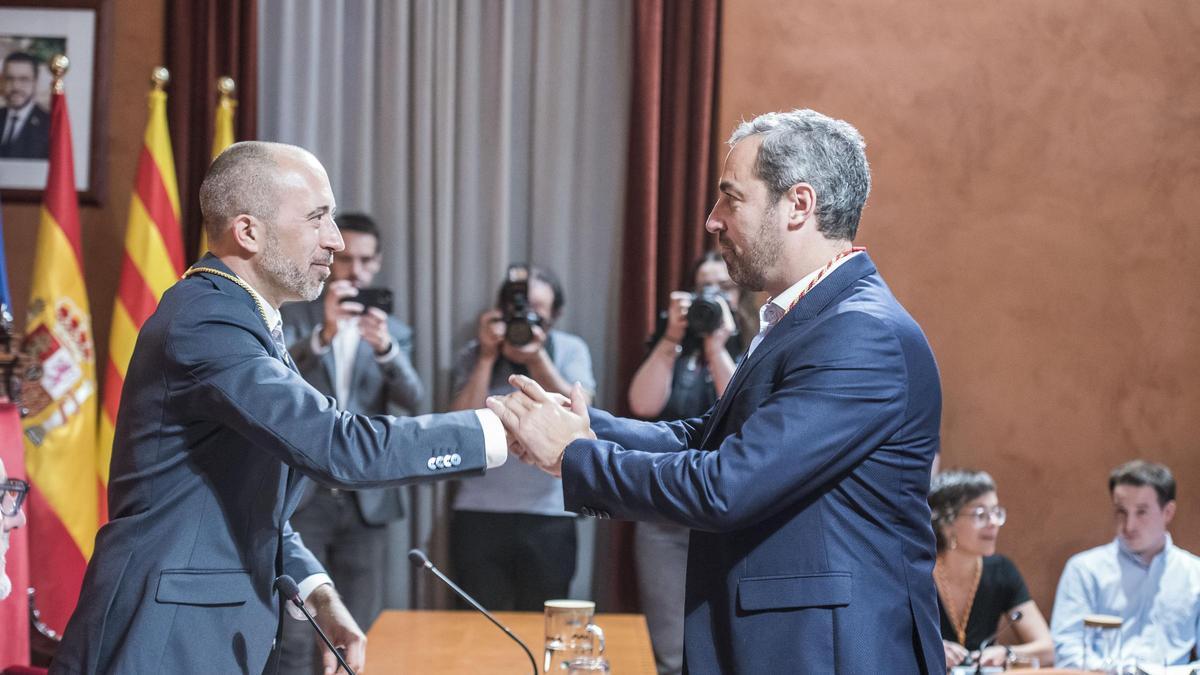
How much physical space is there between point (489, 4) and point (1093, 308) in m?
2.75

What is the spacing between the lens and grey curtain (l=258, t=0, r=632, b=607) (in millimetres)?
4988

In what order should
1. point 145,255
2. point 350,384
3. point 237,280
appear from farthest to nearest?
Answer: point 145,255
point 350,384
point 237,280

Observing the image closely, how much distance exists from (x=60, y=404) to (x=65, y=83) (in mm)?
1404

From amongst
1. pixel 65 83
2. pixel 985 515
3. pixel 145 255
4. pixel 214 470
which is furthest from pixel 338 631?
pixel 65 83

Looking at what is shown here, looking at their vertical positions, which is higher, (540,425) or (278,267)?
(278,267)

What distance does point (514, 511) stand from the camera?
14.5 ft

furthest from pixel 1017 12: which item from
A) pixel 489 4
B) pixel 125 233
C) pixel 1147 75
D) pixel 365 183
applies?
pixel 125 233

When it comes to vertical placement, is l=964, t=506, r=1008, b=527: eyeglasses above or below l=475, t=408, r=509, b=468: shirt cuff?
below

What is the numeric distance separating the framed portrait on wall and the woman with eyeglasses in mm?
3450

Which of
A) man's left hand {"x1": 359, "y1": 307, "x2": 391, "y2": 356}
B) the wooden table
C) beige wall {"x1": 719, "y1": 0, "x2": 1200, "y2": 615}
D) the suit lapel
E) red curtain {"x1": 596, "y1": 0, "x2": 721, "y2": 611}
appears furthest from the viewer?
beige wall {"x1": 719, "y1": 0, "x2": 1200, "y2": 615}

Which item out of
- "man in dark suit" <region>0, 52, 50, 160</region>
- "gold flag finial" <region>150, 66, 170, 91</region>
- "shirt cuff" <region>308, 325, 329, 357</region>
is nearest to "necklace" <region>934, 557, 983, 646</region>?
"shirt cuff" <region>308, 325, 329, 357</region>

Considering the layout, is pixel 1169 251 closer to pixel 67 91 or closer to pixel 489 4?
pixel 489 4

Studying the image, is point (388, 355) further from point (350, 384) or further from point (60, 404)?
point (60, 404)

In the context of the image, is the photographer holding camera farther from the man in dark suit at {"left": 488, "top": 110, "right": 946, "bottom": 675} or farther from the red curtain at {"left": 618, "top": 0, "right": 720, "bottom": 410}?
the man in dark suit at {"left": 488, "top": 110, "right": 946, "bottom": 675}
